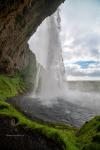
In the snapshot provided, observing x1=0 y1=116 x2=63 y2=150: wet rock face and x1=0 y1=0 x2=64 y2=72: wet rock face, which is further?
x1=0 y1=0 x2=64 y2=72: wet rock face

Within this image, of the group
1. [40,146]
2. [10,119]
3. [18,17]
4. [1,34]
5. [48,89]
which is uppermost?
[18,17]

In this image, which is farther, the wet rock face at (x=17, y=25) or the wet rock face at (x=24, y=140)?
the wet rock face at (x=17, y=25)

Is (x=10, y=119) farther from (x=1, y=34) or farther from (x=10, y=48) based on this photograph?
(x=10, y=48)

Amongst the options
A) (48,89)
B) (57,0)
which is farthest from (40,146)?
(48,89)

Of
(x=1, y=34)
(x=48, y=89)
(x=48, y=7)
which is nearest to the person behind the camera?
(x=1, y=34)

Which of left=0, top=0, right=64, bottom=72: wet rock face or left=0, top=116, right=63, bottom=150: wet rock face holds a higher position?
left=0, top=0, right=64, bottom=72: wet rock face

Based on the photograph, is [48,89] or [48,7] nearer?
[48,7]

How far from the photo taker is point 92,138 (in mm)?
22828

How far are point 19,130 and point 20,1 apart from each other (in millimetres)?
32163

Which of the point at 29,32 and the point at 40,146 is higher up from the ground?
the point at 29,32

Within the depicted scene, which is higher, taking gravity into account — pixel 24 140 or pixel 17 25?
pixel 17 25

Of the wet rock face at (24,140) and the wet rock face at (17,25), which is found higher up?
the wet rock face at (17,25)

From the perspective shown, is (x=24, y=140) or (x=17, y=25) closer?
(x=24, y=140)

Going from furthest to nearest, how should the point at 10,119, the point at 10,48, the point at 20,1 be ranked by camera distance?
the point at 10,48 < the point at 20,1 < the point at 10,119
